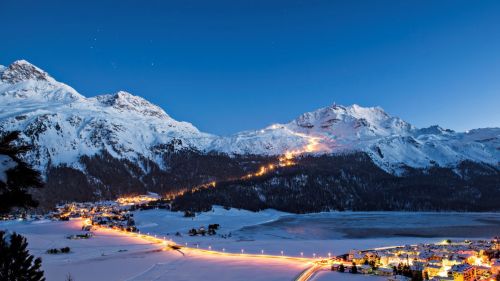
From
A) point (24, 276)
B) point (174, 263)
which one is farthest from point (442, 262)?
point (24, 276)

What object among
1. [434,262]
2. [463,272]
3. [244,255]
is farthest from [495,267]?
[244,255]

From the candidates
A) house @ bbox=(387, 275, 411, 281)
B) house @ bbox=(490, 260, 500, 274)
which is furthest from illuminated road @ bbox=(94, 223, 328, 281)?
house @ bbox=(490, 260, 500, 274)

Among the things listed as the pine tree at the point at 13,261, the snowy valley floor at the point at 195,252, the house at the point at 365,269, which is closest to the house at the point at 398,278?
the snowy valley floor at the point at 195,252

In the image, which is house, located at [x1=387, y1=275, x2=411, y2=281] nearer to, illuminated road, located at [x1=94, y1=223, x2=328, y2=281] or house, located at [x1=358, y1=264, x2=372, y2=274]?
house, located at [x1=358, y1=264, x2=372, y2=274]

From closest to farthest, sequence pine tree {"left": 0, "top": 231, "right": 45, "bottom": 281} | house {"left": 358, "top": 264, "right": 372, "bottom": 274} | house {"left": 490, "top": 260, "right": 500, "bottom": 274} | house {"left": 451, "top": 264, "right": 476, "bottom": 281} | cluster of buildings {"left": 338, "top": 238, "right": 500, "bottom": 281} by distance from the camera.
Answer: pine tree {"left": 0, "top": 231, "right": 45, "bottom": 281} < house {"left": 451, "top": 264, "right": 476, "bottom": 281} < cluster of buildings {"left": 338, "top": 238, "right": 500, "bottom": 281} < house {"left": 358, "top": 264, "right": 372, "bottom": 274} < house {"left": 490, "top": 260, "right": 500, "bottom": 274}

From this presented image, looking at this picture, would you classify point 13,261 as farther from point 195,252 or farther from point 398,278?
point 195,252

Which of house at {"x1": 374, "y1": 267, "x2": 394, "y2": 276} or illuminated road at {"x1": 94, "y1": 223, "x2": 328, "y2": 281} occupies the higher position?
illuminated road at {"x1": 94, "y1": 223, "x2": 328, "y2": 281}
